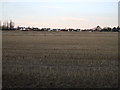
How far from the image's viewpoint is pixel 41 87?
7.37 metres

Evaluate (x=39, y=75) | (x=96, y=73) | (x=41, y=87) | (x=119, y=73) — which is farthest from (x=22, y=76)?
(x=119, y=73)

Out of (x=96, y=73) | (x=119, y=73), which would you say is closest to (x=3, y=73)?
(x=96, y=73)

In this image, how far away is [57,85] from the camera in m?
7.59

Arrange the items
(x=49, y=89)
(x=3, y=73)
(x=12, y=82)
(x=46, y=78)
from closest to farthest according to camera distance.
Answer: (x=49, y=89)
(x=12, y=82)
(x=46, y=78)
(x=3, y=73)

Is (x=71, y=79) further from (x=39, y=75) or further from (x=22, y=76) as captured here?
(x=22, y=76)

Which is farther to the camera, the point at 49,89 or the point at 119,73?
the point at 119,73

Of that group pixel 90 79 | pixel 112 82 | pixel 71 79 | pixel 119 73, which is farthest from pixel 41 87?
pixel 119 73

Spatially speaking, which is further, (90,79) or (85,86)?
(90,79)

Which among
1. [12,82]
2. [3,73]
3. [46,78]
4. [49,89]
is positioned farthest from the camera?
[3,73]

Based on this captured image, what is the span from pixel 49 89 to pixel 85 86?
130 centimetres

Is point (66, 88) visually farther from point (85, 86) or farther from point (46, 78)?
point (46, 78)

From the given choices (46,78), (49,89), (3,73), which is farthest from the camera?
(3,73)

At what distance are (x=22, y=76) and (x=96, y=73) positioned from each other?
10.7 feet

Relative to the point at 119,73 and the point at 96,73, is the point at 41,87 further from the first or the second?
the point at 119,73
